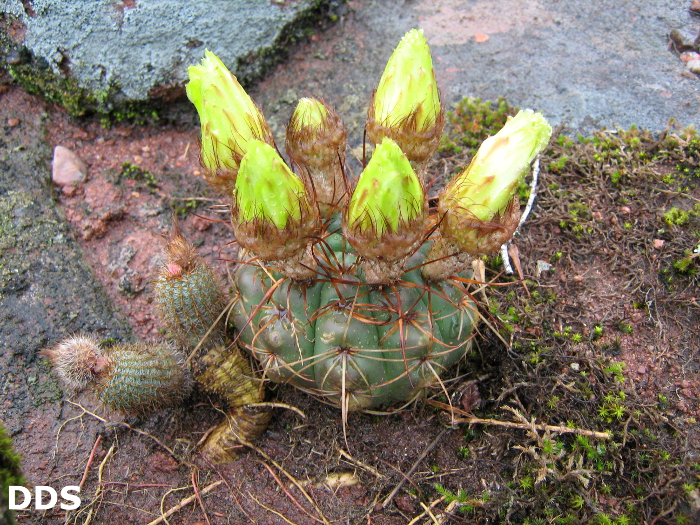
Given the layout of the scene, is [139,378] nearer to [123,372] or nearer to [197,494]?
[123,372]

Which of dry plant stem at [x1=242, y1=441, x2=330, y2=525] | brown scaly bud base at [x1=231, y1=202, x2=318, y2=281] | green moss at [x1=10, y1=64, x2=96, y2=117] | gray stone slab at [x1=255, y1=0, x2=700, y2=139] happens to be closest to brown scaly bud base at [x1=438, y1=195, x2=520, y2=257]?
brown scaly bud base at [x1=231, y1=202, x2=318, y2=281]

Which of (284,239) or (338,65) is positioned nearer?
(284,239)

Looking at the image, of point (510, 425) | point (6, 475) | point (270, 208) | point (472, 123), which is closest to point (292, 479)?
point (510, 425)

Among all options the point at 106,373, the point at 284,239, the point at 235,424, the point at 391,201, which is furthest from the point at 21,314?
the point at 391,201

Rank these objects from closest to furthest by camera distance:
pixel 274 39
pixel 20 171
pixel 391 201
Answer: pixel 391 201, pixel 20 171, pixel 274 39

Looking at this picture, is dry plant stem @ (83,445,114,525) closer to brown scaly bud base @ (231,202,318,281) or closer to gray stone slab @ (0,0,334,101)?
brown scaly bud base @ (231,202,318,281)

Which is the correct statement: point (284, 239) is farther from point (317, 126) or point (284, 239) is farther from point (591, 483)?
point (591, 483)

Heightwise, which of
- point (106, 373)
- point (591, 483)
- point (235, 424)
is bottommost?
point (591, 483)
